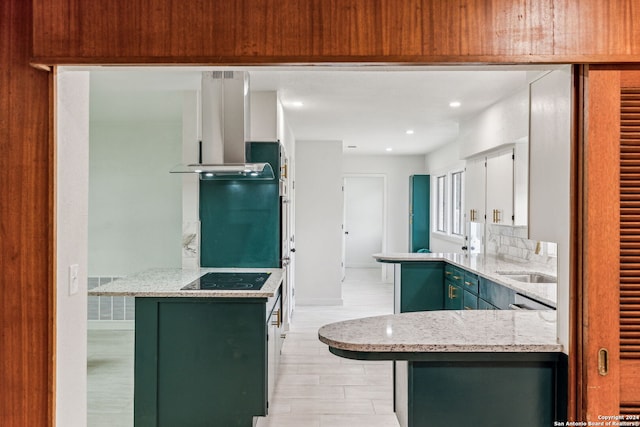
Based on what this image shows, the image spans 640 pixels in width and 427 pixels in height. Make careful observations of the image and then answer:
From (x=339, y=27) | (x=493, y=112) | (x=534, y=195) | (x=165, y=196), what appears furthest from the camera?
(x=165, y=196)

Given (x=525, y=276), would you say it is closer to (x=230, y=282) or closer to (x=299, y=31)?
(x=230, y=282)

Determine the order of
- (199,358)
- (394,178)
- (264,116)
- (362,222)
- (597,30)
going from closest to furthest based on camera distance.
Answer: (597,30), (199,358), (264,116), (394,178), (362,222)

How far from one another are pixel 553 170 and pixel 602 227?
0.99ft

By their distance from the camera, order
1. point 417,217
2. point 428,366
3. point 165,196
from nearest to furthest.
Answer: point 428,366
point 165,196
point 417,217

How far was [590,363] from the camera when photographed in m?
1.51

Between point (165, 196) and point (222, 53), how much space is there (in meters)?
3.92

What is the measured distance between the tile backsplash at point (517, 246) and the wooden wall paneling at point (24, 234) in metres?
3.23

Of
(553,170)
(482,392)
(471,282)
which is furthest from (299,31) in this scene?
(471,282)

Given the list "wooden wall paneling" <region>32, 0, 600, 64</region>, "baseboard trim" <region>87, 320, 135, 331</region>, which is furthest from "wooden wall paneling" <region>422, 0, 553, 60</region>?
"baseboard trim" <region>87, 320, 135, 331</region>

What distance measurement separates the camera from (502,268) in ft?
12.5

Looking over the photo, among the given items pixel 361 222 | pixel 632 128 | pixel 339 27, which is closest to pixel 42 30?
pixel 339 27

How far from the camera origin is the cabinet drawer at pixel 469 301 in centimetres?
374

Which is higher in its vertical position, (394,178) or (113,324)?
(394,178)

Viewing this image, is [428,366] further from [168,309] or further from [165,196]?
[165,196]
